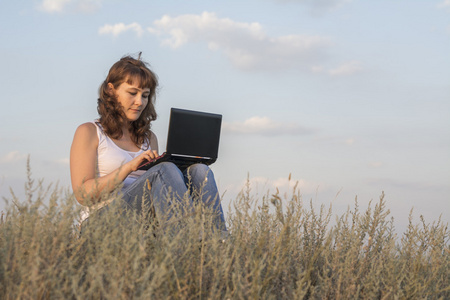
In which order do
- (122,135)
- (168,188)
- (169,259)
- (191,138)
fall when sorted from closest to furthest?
(169,259)
(168,188)
(191,138)
(122,135)

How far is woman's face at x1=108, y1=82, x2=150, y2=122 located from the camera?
4988 mm

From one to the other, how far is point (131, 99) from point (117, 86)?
7.9 inches

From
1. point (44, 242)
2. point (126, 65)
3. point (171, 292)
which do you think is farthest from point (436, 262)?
point (126, 65)

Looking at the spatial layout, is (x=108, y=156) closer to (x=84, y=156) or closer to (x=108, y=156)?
(x=108, y=156)

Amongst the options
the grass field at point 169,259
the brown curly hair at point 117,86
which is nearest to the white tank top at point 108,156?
the brown curly hair at point 117,86

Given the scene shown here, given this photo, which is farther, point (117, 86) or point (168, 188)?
point (117, 86)

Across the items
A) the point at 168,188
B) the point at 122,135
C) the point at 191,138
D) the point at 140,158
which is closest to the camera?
the point at 168,188

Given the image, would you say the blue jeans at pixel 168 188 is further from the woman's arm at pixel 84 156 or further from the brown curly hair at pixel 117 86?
the brown curly hair at pixel 117 86

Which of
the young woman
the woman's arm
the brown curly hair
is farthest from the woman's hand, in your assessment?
the brown curly hair

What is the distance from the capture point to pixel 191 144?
14.0ft

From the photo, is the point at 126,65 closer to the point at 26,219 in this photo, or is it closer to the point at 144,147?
Result: the point at 144,147

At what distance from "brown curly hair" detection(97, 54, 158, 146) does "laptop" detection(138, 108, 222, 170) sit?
0.88 metres

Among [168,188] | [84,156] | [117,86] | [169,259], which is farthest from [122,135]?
[169,259]

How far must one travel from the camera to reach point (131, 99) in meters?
5.01
